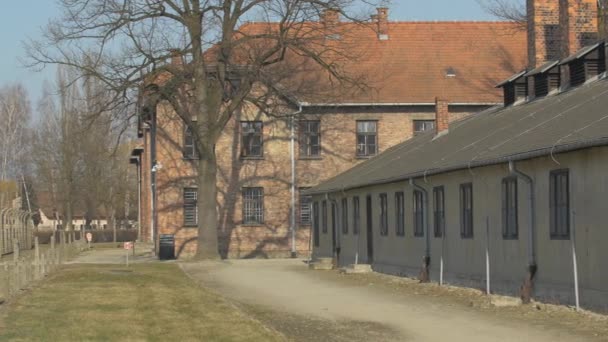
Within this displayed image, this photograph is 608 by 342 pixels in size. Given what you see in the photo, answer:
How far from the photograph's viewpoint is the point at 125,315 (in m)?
18.6

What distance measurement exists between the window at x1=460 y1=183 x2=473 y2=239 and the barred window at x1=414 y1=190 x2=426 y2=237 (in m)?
3.27

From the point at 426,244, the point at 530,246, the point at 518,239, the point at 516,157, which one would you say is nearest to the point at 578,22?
the point at 426,244

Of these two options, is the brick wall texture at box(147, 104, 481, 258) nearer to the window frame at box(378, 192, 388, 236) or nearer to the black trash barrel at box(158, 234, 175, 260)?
the black trash barrel at box(158, 234, 175, 260)

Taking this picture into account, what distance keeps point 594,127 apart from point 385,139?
3360 centimetres

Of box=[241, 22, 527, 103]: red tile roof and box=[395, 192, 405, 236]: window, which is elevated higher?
box=[241, 22, 527, 103]: red tile roof

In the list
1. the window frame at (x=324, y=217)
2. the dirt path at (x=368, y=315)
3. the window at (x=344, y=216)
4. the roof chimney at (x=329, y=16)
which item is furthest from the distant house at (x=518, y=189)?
the roof chimney at (x=329, y=16)

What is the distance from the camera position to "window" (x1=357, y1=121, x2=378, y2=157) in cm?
5156

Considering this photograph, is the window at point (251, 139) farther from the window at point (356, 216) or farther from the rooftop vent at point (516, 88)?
the rooftop vent at point (516, 88)

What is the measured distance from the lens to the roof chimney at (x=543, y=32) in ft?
101

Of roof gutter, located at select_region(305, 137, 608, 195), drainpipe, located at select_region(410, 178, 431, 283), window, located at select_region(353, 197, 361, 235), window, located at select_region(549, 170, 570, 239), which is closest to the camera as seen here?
roof gutter, located at select_region(305, 137, 608, 195)

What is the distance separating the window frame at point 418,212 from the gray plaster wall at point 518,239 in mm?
228

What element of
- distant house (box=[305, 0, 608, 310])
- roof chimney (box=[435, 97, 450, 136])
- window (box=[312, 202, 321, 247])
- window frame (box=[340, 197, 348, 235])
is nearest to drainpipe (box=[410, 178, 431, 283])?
distant house (box=[305, 0, 608, 310])

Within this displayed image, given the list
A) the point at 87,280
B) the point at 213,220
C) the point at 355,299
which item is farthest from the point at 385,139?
the point at 355,299

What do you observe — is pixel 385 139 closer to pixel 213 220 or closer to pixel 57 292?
pixel 213 220
